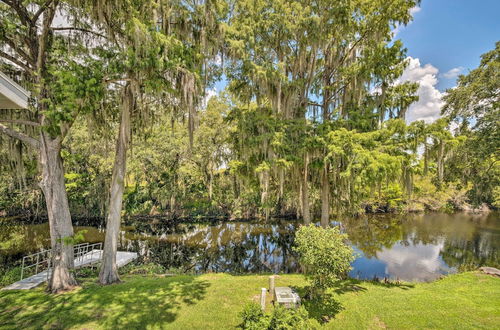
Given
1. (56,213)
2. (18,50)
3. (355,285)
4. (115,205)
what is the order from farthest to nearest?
(355,285) → (115,205) → (56,213) → (18,50)

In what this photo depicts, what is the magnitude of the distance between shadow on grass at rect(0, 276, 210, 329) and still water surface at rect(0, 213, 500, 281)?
5627mm

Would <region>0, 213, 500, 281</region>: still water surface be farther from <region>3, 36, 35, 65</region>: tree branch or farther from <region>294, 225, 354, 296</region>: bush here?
<region>3, 36, 35, 65</region>: tree branch

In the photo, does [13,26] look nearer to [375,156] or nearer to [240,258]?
[375,156]

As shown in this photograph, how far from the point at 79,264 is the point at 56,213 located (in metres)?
4.49

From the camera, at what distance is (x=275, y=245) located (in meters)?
17.7

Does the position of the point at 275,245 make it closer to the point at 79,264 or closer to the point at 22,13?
the point at 79,264

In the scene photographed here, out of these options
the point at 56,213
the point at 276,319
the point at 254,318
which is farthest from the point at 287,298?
the point at 56,213

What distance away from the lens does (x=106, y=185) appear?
22.2 meters

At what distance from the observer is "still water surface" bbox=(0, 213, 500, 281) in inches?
522

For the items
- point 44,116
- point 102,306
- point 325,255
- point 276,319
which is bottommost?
point 102,306

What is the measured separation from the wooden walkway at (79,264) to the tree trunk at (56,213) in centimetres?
164

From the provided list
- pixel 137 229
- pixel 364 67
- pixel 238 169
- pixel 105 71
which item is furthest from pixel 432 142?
pixel 137 229

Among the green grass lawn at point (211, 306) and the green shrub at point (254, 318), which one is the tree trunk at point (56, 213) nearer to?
the green grass lawn at point (211, 306)

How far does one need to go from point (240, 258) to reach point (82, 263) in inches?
321
